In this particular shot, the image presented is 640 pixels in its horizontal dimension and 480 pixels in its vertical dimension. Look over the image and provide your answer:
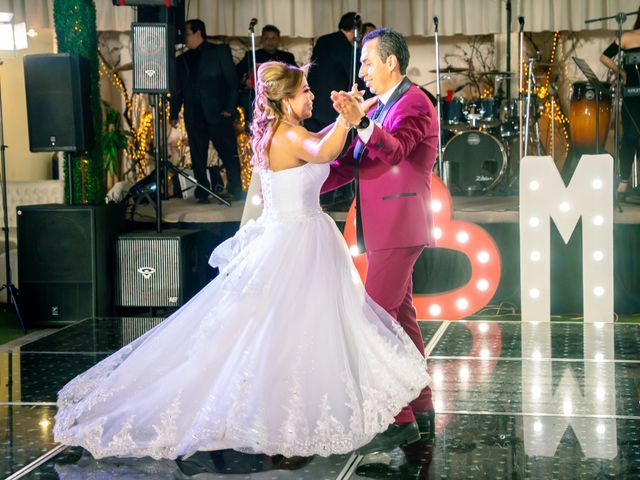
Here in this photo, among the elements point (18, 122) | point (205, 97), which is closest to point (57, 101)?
point (205, 97)

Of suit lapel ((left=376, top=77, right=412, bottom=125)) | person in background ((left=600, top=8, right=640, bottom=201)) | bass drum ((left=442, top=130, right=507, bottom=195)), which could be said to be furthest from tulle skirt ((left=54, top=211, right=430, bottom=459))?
bass drum ((left=442, top=130, right=507, bottom=195))

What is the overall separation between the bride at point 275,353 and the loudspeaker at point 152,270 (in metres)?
2.90

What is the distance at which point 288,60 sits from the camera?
9.18 m

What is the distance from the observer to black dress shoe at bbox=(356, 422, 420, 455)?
3.44 m

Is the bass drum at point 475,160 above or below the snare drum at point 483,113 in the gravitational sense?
below

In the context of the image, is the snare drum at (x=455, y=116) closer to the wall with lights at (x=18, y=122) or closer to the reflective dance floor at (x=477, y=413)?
the reflective dance floor at (x=477, y=413)

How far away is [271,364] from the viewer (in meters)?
3.35

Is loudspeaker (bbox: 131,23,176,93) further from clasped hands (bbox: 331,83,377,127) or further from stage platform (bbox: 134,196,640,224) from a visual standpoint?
clasped hands (bbox: 331,83,377,127)

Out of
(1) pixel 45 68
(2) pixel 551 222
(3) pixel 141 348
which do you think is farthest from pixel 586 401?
(1) pixel 45 68

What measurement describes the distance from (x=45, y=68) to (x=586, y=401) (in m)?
4.23

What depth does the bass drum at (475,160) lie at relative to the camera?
9109mm

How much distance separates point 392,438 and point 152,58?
4.14 m

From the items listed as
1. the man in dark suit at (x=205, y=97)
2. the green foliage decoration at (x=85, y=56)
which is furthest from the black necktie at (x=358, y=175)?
the man in dark suit at (x=205, y=97)

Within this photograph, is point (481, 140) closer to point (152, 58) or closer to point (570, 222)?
point (570, 222)
